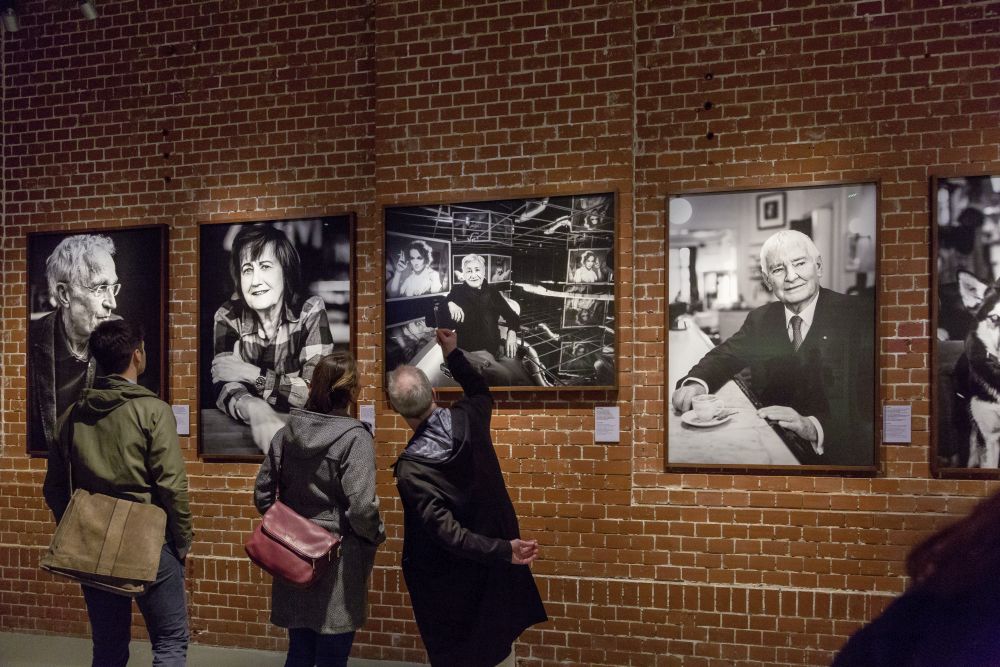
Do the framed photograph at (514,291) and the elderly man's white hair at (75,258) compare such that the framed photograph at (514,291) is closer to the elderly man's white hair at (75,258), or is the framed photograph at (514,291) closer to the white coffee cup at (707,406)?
the white coffee cup at (707,406)

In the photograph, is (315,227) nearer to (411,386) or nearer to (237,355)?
(237,355)

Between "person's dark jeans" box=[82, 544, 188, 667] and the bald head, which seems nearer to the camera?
the bald head

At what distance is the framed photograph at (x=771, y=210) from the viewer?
4.83 m

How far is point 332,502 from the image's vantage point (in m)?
3.63

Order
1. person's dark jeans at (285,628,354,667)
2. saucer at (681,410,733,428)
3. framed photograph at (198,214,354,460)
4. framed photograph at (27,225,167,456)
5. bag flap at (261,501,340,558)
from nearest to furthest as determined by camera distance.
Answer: bag flap at (261,501,340,558)
person's dark jeans at (285,628,354,667)
saucer at (681,410,733,428)
framed photograph at (198,214,354,460)
framed photograph at (27,225,167,456)

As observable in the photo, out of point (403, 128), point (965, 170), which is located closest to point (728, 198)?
point (965, 170)

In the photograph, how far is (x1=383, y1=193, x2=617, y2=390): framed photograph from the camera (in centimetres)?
502

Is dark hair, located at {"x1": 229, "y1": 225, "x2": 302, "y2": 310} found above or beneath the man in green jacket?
above

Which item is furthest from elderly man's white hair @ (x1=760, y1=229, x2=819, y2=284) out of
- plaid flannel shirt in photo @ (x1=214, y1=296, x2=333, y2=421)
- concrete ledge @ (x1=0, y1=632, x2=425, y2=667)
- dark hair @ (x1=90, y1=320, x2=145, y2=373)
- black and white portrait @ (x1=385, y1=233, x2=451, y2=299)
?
dark hair @ (x1=90, y1=320, x2=145, y2=373)

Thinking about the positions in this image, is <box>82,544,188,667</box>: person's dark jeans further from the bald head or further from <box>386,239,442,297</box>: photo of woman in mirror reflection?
<box>386,239,442,297</box>: photo of woman in mirror reflection

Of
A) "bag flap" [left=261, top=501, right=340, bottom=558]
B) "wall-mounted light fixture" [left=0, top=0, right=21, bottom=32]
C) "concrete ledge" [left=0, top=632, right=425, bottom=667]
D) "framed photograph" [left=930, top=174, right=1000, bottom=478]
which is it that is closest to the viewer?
"bag flap" [left=261, top=501, right=340, bottom=558]

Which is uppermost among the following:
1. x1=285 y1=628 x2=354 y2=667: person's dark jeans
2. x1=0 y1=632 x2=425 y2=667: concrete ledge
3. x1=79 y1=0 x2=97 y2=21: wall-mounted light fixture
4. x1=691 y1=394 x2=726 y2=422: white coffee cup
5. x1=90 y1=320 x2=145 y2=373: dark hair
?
x1=79 y1=0 x2=97 y2=21: wall-mounted light fixture

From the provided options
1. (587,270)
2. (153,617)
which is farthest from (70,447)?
(587,270)

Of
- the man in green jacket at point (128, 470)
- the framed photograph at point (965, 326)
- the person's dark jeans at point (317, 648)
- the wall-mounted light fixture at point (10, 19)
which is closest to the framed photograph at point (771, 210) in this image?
the framed photograph at point (965, 326)
